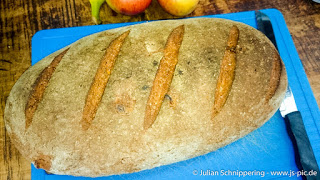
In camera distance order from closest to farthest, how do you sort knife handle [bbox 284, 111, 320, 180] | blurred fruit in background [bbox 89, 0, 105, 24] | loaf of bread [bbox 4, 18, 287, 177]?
1. loaf of bread [bbox 4, 18, 287, 177]
2. knife handle [bbox 284, 111, 320, 180]
3. blurred fruit in background [bbox 89, 0, 105, 24]

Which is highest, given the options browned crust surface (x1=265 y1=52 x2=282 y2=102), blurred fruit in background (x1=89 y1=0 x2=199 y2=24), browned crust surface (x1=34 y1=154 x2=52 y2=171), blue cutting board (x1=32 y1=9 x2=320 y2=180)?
blurred fruit in background (x1=89 y1=0 x2=199 y2=24)

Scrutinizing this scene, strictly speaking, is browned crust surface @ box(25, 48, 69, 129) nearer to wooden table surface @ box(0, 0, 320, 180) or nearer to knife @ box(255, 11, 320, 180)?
wooden table surface @ box(0, 0, 320, 180)

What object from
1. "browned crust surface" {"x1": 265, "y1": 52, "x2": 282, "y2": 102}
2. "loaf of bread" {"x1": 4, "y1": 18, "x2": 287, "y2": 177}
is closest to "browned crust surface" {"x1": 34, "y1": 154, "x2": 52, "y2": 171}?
"loaf of bread" {"x1": 4, "y1": 18, "x2": 287, "y2": 177}

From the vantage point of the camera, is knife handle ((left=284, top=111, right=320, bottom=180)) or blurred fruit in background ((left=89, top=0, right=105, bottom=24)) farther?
blurred fruit in background ((left=89, top=0, right=105, bottom=24))

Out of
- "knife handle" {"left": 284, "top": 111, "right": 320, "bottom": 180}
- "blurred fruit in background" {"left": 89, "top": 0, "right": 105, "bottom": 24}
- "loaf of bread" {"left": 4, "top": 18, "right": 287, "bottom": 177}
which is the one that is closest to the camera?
"loaf of bread" {"left": 4, "top": 18, "right": 287, "bottom": 177}

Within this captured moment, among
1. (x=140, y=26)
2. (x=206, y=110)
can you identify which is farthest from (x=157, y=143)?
(x=140, y=26)

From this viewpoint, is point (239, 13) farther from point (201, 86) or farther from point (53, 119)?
point (53, 119)

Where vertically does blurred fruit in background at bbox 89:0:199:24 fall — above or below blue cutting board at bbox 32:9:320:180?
above
